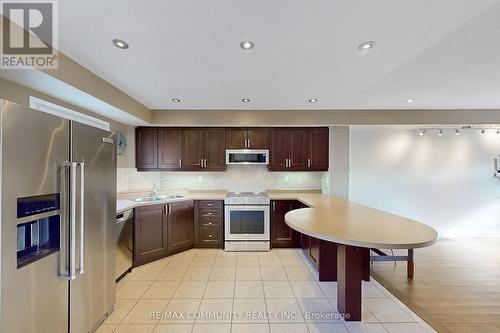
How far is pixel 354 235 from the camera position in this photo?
1.70 m

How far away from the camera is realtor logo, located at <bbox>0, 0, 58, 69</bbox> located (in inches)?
55.6

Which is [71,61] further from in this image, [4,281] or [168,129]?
[168,129]

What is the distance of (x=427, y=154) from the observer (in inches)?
186

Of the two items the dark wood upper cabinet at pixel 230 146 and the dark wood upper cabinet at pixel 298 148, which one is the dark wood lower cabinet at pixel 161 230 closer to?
the dark wood upper cabinet at pixel 230 146

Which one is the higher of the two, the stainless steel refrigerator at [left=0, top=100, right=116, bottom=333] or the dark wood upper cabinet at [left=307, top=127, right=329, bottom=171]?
the dark wood upper cabinet at [left=307, top=127, right=329, bottom=171]

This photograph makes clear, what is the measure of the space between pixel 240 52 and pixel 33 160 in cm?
169

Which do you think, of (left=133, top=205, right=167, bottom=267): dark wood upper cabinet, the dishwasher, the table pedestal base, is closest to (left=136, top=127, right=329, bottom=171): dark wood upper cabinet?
(left=133, top=205, right=167, bottom=267): dark wood upper cabinet

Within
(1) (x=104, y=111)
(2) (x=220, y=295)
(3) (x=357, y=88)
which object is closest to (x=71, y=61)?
(1) (x=104, y=111)

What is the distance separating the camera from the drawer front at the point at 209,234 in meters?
3.97

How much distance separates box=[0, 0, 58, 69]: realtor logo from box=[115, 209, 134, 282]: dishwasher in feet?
5.99

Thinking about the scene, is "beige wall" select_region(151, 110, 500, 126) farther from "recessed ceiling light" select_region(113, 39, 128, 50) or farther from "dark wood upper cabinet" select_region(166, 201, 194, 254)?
"recessed ceiling light" select_region(113, 39, 128, 50)

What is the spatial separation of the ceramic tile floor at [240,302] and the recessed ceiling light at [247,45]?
252cm

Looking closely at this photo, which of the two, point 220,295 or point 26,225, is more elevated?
point 26,225

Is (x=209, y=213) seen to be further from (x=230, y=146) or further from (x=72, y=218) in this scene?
(x=72, y=218)
